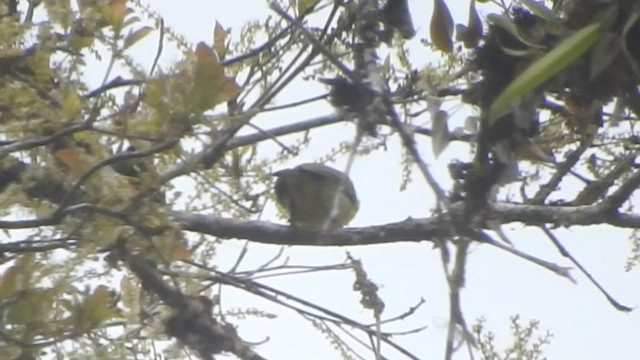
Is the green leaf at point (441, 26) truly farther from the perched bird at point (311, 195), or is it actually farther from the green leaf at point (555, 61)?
the perched bird at point (311, 195)

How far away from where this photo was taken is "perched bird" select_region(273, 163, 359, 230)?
2342mm

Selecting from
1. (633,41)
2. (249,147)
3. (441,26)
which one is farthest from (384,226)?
(633,41)

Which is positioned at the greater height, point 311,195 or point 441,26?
point 311,195

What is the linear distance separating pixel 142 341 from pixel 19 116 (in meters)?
0.49

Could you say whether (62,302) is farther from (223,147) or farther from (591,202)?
(591,202)

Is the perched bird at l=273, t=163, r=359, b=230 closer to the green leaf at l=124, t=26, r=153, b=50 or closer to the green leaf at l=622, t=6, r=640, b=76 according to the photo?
the green leaf at l=124, t=26, r=153, b=50

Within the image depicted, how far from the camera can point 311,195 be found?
2.58 meters

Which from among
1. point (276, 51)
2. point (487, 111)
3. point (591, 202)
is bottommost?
point (487, 111)

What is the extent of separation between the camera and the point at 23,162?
1.44 meters

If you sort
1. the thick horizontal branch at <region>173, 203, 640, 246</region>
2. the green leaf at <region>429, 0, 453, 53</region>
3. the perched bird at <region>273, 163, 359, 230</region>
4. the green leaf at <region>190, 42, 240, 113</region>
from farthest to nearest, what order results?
the perched bird at <region>273, 163, 359, 230</region>
the thick horizontal branch at <region>173, 203, 640, 246</region>
the green leaf at <region>190, 42, 240, 113</region>
the green leaf at <region>429, 0, 453, 53</region>

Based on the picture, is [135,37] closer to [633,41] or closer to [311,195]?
[633,41]

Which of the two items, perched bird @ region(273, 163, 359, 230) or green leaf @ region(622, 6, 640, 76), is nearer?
green leaf @ region(622, 6, 640, 76)

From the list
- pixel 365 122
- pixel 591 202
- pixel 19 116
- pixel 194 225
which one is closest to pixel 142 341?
pixel 194 225

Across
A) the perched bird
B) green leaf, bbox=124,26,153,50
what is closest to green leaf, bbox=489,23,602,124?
green leaf, bbox=124,26,153,50
